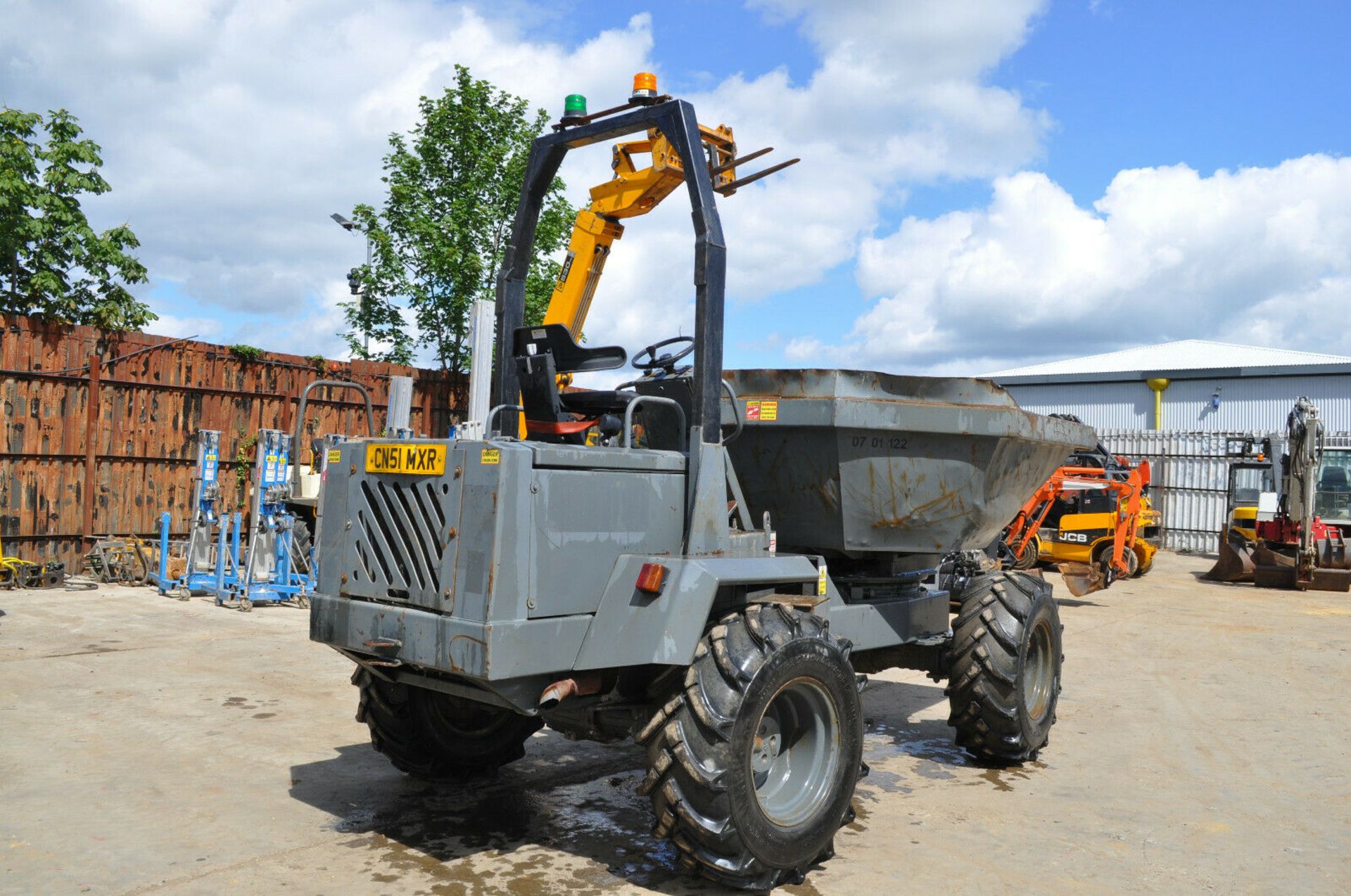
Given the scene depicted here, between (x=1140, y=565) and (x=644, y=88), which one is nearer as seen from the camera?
(x=644, y=88)

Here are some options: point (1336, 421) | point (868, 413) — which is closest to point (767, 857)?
point (868, 413)

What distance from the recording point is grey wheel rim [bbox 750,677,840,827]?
457cm

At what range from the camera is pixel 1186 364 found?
99.6 feet

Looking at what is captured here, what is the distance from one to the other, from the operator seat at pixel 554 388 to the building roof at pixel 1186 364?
26.1 m

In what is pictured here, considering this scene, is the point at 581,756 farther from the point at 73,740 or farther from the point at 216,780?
the point at 73,740

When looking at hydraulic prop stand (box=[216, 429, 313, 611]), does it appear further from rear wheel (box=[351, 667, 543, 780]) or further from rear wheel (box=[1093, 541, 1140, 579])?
rear wheel (box=[1093, 541, 1140, 579])

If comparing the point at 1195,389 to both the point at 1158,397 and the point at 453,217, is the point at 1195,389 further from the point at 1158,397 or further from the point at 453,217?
the point at 453,217

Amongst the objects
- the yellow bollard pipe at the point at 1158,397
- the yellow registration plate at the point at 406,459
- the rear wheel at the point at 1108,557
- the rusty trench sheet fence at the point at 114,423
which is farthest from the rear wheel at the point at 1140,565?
the yellow registration plate at the point at 406,459

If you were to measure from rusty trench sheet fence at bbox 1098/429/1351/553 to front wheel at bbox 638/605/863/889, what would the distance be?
21.8 meters

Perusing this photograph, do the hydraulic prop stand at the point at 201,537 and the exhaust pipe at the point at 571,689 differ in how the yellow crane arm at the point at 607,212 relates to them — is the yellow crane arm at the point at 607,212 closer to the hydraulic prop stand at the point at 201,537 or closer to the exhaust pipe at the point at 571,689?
the hydraulic prop stand at the point at 201,537

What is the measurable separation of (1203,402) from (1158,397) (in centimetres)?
109

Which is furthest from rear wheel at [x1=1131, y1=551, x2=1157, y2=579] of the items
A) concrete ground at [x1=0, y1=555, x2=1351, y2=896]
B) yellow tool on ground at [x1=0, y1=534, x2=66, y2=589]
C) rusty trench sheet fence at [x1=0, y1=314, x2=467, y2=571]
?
yellow tool on ground at [x1=0, y1=534, x2=66, y2=589]

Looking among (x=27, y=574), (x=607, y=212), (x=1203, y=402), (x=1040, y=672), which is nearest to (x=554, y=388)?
(x=1040, y=672)

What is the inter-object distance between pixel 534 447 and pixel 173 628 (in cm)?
756
